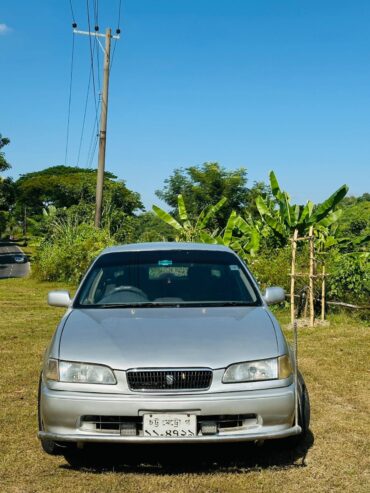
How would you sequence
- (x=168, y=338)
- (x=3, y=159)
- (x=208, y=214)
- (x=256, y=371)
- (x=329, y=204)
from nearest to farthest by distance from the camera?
(x=256, y=371) < (x=168, y=338) < (x=329, y=204) < (x=208, y=214) < (x=3, y=159)

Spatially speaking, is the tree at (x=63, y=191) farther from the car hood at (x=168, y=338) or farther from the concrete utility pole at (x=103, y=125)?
the car hood at (x=168, y=338)

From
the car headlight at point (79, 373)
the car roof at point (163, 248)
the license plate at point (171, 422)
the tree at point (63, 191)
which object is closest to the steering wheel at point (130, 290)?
the car roof at point (163, 248)

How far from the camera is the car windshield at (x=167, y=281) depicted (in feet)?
16.7

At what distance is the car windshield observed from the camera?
16.7 ft

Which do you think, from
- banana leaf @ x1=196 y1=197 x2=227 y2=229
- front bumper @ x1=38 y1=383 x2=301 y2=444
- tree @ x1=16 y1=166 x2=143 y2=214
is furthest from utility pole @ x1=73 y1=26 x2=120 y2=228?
tree @ x1=16 y1=166 x2=143 y2=214

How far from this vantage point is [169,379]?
12.8 ft

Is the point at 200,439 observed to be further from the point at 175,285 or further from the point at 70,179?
the point at 70,179

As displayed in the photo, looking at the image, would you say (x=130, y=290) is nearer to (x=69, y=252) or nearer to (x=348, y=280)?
(x=348, y=280)

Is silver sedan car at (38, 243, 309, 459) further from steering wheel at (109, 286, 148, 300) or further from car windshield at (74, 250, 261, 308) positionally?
steering wheel at (109, 286, 148, 300)

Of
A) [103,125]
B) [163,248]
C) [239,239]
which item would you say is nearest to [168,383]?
[163,248]

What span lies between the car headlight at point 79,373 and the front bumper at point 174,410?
89 mm

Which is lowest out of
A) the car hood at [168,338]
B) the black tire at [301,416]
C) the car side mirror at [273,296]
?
the black tire at [301,416]

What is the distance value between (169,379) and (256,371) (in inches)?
21.8

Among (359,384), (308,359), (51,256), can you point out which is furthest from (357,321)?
(51,256)
